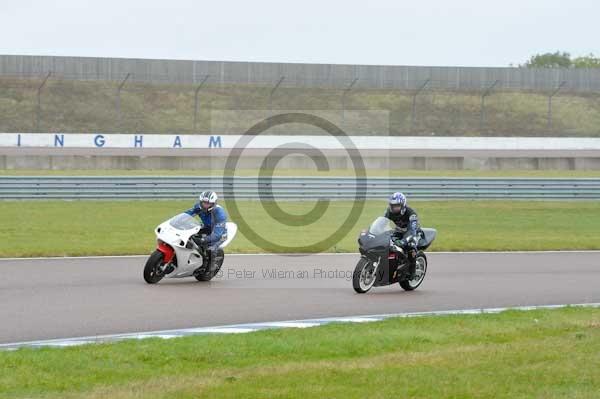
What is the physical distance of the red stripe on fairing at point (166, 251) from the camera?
1524 cm

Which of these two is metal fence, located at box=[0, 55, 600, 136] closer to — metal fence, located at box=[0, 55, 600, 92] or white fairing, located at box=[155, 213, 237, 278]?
metal fence, located at box=[0, 55, 600, 92]

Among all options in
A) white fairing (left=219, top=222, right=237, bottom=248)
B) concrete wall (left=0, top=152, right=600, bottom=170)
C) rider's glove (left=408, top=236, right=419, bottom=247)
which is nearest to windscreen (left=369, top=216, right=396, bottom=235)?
rider's glove (left=408, top=236, right=419, bottom=247)

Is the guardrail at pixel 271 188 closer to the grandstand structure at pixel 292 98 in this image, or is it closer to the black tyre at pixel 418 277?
the black tyre at pixel 418 277

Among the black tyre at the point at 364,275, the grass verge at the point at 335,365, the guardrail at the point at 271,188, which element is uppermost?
the guardrail at the point at 271,188

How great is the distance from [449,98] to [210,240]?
152ft

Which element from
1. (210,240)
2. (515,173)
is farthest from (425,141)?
(210,240)

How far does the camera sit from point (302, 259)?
1989 cm

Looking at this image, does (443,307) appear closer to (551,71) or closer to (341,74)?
(341,74)

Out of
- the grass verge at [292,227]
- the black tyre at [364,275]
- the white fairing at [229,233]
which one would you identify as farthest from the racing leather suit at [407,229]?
the grass verge at [292,227]

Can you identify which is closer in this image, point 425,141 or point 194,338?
point 194,338

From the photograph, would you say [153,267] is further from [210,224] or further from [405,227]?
[405,227]

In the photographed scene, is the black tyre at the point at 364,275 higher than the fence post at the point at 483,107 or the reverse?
the reverse

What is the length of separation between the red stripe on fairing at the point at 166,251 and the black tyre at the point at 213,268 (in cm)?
78

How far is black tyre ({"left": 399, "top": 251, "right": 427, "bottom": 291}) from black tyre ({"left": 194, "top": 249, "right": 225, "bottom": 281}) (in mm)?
2658
